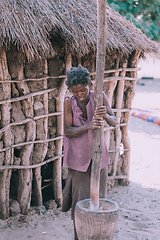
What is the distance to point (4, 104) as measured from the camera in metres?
Result: 3.65

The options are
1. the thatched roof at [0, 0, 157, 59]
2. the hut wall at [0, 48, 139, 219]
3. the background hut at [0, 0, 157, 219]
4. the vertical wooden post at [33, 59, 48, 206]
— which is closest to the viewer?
the thatched roof at [0, 0, 157, 59]

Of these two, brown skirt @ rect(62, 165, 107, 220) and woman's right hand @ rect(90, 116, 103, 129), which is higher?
woman's right hand @ rect(90, 116, 103, 129)

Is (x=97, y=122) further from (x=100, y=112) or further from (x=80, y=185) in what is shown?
(x=80, y=185)

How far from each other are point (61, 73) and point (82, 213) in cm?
240

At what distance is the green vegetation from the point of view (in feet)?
43.2

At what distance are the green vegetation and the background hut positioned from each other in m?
9.19

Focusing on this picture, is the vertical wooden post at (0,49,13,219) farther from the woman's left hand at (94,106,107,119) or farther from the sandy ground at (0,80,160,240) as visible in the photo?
the woman's left hand at (94,106,107,119)

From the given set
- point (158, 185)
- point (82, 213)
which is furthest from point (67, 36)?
point (158, 185)

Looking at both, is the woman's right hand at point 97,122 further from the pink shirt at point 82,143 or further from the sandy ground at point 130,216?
the sandy ground at point 130,216

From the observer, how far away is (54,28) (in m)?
3.72

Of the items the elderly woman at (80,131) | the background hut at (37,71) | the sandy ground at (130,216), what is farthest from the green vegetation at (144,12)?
the elderly woman at (80,131)

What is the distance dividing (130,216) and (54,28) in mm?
2739


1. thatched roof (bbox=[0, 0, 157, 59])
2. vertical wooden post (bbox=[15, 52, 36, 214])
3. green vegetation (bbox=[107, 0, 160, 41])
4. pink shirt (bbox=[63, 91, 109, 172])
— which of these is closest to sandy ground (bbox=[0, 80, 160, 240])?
vertical wooden post (bbox=[15, 52, 36, 214])

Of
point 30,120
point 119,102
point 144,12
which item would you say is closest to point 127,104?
point 119,102
